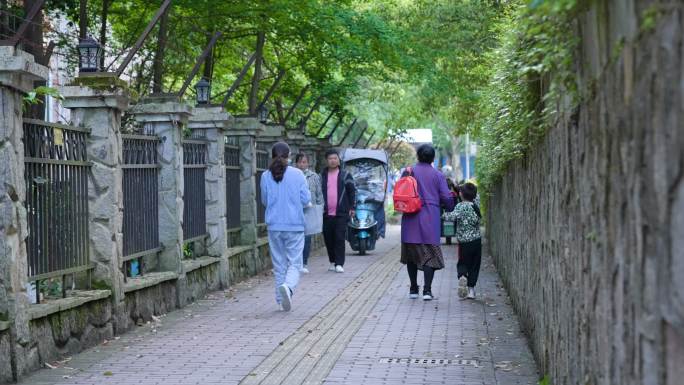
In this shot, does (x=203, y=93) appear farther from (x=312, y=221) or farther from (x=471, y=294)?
(x=471, y=294)

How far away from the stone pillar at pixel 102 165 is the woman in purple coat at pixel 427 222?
4.11 meters

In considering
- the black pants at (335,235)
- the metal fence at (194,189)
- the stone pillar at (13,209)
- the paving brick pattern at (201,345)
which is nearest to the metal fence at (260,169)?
the black pants at (335,235)

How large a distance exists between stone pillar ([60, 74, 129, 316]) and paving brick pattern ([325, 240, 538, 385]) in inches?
103

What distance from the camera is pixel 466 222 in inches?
554

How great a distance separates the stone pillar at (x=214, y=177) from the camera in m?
16.1

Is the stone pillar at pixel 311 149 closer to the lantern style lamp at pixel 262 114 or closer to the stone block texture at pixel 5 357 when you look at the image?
the lantern style lamp at pixel 262 114

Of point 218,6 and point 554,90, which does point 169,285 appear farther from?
point 554,90

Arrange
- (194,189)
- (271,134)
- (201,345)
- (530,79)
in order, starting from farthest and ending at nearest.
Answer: (271,134) → (194,189) → (201,345) → (530,79)

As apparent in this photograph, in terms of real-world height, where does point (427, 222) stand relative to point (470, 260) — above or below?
above

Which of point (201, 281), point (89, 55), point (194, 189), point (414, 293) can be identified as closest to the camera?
point (89, 55)

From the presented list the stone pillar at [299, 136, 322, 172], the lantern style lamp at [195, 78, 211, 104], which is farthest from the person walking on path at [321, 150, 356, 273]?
the stone pillar at [299, 136, 322, 172]

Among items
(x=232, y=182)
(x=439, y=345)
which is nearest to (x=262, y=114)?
(x=232, y=182)

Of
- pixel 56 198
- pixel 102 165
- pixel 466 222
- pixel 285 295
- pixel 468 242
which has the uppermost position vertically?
pixel 102 165

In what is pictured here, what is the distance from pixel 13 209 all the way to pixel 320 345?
123 inches
